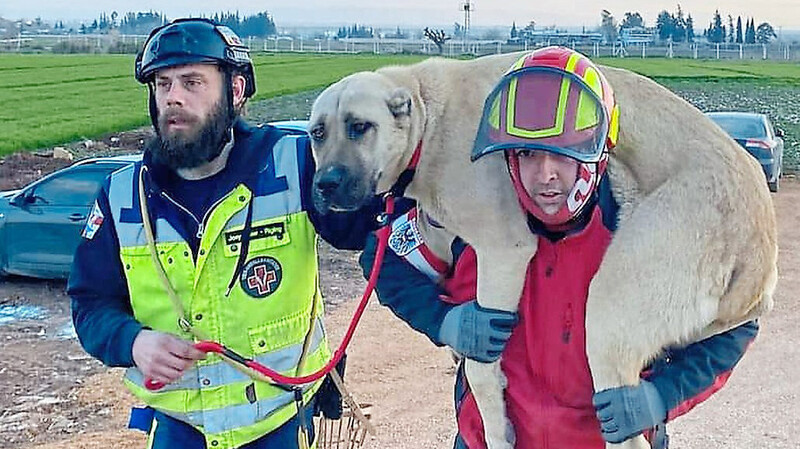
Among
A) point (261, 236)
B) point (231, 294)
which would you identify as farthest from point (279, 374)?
point (261, 236)

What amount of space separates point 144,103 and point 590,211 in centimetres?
3514

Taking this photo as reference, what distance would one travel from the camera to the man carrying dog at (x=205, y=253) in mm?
3439

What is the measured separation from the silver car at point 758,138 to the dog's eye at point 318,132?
1527cm

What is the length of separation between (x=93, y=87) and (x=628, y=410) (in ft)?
141

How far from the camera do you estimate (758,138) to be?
18516 millimetres

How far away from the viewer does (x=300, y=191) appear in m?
3.54

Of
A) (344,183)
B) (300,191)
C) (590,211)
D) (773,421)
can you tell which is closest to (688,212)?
(590,211)

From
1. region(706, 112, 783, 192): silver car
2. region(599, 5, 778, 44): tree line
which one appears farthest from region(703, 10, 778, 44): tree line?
region(706, 112, 783, 192): silver car

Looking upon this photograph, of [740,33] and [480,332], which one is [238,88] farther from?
[740,33]

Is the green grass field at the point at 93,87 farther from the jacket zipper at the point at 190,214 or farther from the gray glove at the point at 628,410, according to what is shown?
the gray glove at the point at 628,410

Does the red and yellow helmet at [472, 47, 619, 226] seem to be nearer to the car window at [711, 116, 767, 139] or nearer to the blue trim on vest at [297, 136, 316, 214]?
the blue trim on vest at [297, 136, 316, 214]

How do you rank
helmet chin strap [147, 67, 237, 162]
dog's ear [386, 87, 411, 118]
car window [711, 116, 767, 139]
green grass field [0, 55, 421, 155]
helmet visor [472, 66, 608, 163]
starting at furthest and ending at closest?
green grass field [0, 55, 421, 155] → car window [711, 116, 767, 139] → helmet chin strap [147, 67, 237, 162] → dog's ear [386, 87, 411, 118] → helmet visor [472, 66, 608, 163]

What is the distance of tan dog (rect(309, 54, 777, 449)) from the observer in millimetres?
2803

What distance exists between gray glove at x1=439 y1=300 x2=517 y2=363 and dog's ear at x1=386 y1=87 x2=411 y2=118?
696mm
